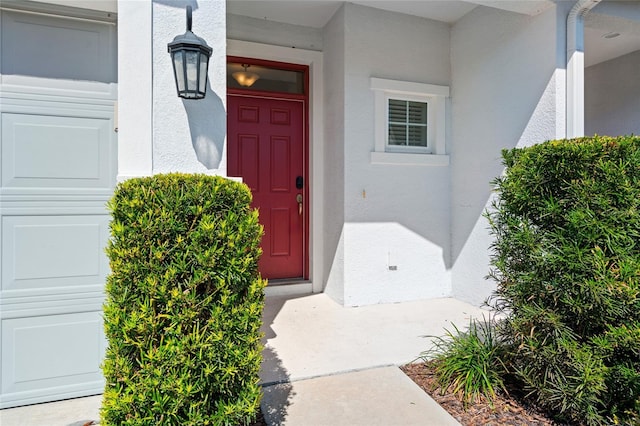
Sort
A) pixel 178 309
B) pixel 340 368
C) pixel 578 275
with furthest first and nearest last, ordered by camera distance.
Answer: pixel 340 368, pixel 578 275, pixel 178 309

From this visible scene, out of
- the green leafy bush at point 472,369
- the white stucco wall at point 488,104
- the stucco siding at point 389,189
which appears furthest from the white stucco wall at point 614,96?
the green leafy bush at point 472,369

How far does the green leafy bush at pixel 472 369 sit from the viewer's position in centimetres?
238

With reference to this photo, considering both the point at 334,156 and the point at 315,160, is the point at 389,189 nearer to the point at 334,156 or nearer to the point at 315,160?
the point at 334,156

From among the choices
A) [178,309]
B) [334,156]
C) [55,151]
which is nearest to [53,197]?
[55,151]

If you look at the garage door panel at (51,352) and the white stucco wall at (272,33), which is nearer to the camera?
the garage door panel at (51,352)

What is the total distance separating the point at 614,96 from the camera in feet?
17.4

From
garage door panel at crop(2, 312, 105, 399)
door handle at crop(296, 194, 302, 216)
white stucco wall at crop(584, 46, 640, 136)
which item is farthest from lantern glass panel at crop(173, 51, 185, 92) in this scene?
white stucco wall at crop(584, 46, 640, 136)

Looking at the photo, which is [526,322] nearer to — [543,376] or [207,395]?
[543,376]

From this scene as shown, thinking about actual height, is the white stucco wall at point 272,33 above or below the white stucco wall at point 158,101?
above

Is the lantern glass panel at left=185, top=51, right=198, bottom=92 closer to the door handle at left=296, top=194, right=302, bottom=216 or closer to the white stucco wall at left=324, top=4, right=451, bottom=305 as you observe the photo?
the white stucco wall at left=324, top=4, right=451, bottom=305

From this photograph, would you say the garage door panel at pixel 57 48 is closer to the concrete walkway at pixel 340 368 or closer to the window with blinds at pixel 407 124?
the concrete walkway at pixel 340 368

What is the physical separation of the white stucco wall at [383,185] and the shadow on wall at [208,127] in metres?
2.13

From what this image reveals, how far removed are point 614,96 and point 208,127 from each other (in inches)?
224

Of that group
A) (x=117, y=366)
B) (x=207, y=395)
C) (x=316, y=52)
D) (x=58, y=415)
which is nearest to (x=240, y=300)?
(x=207, y=395)
